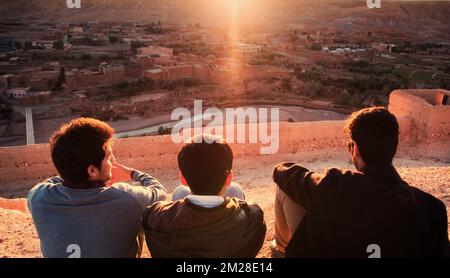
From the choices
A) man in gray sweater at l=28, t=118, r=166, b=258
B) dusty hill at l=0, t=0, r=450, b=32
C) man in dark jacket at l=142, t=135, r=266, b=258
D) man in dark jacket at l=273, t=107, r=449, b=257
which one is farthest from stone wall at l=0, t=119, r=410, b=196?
dusty hill at l=0, t=0, r=450, b=32

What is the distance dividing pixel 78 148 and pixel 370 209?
1.35 m

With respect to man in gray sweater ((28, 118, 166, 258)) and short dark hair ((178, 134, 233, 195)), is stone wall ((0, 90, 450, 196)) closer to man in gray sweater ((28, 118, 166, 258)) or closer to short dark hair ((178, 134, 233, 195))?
man in gray sweater ((28, 118, 166, 258))

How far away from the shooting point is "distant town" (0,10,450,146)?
21422mm

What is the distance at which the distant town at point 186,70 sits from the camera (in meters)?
21.4

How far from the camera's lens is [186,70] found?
27.0 m

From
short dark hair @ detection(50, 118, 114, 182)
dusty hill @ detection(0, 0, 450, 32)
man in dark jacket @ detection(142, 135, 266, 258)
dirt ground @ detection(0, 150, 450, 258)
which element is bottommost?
dirt ground @ detection(0, 150, 450, 258)

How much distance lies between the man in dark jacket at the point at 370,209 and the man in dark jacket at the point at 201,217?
0.35m

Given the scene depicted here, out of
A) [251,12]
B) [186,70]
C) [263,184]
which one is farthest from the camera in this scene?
[251,12]

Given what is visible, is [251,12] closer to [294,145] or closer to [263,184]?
[294,145]

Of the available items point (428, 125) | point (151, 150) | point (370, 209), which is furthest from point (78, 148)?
point (428, 125)

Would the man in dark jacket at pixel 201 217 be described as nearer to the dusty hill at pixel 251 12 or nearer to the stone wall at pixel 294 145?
the stone wall at pixel 294 145
